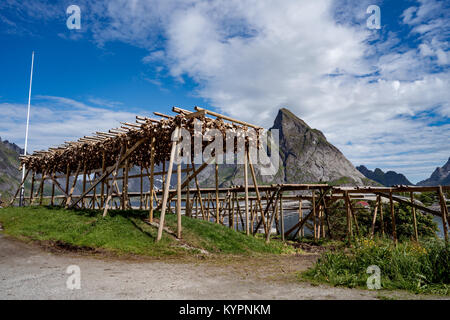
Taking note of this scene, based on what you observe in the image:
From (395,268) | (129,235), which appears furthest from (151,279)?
(395,268)

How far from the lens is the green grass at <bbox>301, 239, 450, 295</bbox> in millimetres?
5727

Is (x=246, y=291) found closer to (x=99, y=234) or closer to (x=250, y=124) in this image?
(x=99, y=234)

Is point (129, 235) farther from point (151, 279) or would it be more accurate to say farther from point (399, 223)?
point (399, 223)

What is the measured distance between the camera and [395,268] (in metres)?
6.31

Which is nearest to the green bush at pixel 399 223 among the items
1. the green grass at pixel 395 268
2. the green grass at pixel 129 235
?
the green grass at pixel 129 235

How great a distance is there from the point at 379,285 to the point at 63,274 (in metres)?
6.64

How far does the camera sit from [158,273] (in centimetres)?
684

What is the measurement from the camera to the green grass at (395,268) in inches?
225


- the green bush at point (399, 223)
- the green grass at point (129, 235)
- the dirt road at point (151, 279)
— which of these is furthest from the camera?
the green bush at point (399, 223)

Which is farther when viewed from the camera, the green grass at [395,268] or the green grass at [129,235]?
the green grass at [129,235]

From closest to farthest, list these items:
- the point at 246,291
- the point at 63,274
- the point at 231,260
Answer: the point at 246,291 → the point at 63,274 → the point at 231,260

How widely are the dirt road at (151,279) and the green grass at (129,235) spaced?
110 centimetres

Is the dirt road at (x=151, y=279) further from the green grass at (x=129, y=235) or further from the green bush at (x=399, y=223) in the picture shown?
the green bush at (x=399, y=223)
